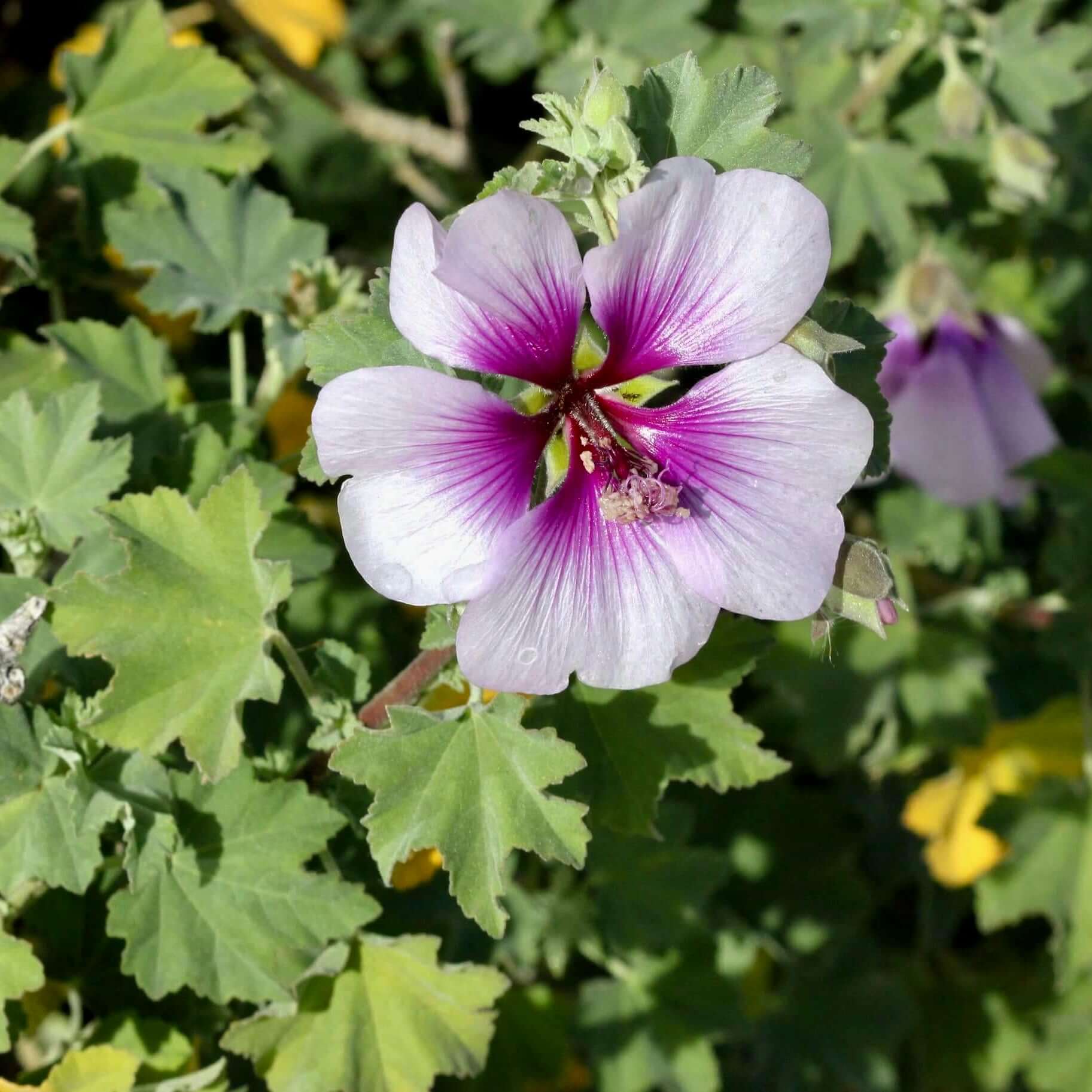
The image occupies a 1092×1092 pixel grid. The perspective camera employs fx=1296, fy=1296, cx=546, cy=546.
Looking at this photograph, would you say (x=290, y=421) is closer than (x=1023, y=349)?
Yes

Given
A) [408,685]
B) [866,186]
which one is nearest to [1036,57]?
[866,186]

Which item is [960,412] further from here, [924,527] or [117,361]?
[117,361]

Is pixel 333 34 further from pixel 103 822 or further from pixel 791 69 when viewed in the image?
pixel 103 822

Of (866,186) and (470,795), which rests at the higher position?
(470,795)

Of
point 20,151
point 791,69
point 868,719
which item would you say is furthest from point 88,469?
point 791,69

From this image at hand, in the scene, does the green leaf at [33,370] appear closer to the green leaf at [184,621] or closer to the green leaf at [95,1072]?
the green leaf at [184,621]

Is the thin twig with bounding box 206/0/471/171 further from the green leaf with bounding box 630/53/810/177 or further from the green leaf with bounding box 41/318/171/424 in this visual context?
the green leaf with bounding box 630/53/810/177

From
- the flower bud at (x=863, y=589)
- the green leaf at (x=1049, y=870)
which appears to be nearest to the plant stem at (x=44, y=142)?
the flower bud at (x=863, y=589)
